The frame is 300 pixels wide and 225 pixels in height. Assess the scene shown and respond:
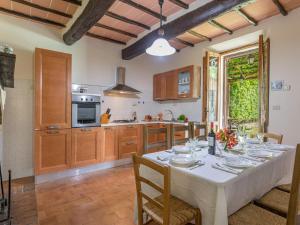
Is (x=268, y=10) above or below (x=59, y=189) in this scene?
above

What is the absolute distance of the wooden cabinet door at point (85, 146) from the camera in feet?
10.2

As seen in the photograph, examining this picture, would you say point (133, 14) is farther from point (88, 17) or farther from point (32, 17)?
point (32, 17)

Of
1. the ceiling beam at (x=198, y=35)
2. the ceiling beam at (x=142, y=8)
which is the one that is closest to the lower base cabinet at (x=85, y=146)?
the ceiling beam at (x=142, y=8)

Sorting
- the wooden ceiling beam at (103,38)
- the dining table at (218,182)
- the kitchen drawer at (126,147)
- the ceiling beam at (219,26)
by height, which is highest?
the wooden ceiling beam at (103,38)

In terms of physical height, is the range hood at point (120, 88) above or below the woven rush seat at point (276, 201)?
above

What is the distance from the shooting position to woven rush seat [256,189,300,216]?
134 cm

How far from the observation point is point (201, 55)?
163 inches

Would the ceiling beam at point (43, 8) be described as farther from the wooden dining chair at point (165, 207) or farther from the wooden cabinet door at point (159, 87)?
the wooden dining chair at point (165, 207)

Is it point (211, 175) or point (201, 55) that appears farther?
point (201, 55)

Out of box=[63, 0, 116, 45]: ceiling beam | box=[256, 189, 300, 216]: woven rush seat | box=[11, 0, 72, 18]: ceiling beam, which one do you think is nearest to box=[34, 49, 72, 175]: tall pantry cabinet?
box=[63, 0, 116, 45]: ceiling beam

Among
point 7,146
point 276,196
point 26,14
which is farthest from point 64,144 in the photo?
point 276,196

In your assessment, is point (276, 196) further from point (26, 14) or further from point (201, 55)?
point (26, 14)

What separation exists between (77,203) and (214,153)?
1747 mm

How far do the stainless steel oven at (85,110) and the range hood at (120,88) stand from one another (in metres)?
0.67
